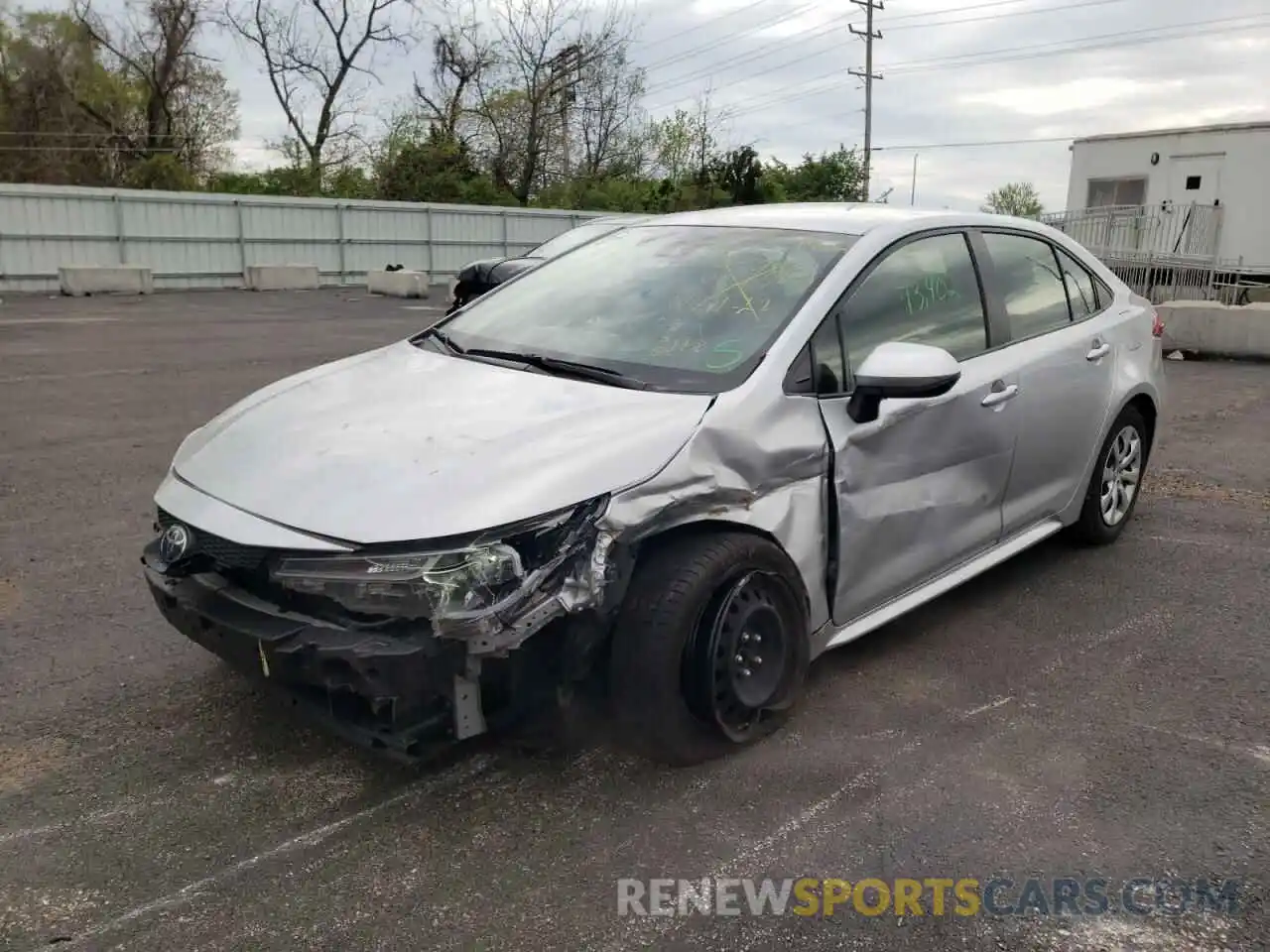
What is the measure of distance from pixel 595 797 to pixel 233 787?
1024mm

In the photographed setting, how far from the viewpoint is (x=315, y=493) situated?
9.03 feet

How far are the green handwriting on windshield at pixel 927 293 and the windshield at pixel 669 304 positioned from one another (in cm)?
30

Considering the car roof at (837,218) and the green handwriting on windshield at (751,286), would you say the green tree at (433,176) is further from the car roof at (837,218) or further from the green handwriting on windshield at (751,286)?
the green handwriting on windshield at (751,286)

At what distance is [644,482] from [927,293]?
1.65m

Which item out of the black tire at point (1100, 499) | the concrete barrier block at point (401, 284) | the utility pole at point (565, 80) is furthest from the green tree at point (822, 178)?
the black tire at point (1100, 499)

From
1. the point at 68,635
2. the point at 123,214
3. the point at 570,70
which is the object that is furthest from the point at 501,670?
the point at 570,70

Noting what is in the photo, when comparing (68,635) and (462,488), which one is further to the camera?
(68,635)

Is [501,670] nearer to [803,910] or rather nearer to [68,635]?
[803,910]

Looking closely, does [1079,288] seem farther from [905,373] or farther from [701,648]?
[701,648]

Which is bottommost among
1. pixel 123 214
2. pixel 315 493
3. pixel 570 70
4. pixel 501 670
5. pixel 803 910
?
pixel 803 910

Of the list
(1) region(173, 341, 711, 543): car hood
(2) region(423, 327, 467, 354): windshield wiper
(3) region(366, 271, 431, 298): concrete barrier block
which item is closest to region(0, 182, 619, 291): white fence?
(3) region(366, 271, 431, 298): concrete barrier block

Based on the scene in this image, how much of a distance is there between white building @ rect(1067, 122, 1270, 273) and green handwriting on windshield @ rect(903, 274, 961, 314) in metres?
16.5

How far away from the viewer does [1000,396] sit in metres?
3.96

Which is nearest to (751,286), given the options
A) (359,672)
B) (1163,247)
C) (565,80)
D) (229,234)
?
(359,672)
